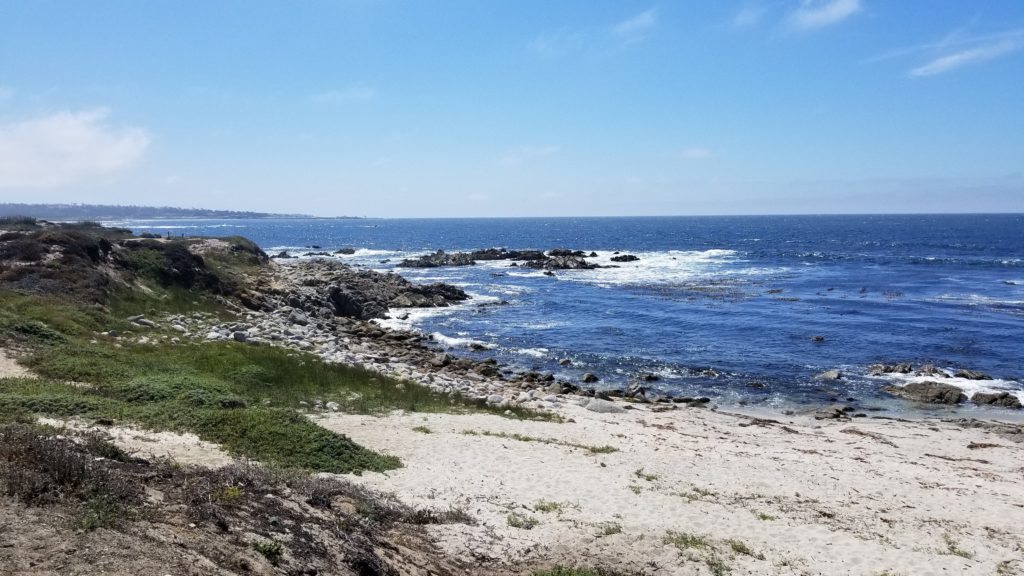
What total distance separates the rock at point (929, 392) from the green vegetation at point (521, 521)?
80.2 feet

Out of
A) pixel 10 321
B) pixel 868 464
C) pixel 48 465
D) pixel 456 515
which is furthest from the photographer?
pixel 10 321

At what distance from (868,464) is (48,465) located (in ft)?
67.6

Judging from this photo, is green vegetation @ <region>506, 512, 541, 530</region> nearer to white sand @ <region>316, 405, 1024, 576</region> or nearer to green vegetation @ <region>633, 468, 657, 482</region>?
white sand @ <region>316, 405, 1024, 576</region>

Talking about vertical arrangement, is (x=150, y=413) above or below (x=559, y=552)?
above

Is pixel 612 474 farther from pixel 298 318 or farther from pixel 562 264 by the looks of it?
pixel 562 264

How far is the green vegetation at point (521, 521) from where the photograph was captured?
1174cm

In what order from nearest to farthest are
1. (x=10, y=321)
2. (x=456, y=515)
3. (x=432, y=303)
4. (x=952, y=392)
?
(x=456, y=515) < (x=10, y=321) < (x=952, y=392) < (x=432, y=303)

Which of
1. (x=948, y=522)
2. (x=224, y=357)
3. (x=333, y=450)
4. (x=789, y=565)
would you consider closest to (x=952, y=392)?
(x=948, y=522)

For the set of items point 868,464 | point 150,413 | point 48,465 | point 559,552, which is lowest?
point 868,464

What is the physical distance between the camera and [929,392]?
28516mm

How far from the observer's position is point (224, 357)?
2195 cm

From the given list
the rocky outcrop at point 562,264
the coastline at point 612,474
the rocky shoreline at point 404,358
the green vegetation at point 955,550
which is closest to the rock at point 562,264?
the rocky outcrop at point 562,264

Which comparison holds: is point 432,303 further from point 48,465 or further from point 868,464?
point 48,465

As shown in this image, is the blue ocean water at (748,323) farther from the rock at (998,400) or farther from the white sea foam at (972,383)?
the rock at (998,400)
